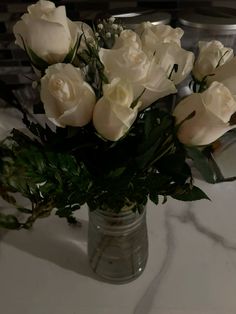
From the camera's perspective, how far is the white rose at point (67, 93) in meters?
0.35

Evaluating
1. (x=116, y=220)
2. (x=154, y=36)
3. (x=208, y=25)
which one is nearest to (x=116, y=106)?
(x=154, y=36)

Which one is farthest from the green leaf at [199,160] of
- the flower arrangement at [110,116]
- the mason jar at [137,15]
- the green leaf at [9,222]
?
the mason jar at [137,15]

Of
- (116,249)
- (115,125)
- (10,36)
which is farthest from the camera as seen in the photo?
(10,36)

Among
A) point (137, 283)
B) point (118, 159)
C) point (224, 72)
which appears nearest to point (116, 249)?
point (137, 283)

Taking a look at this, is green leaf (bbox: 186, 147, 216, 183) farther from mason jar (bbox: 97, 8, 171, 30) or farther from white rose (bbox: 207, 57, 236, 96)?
mason jar (bbox: 97, 8, 171, 30)

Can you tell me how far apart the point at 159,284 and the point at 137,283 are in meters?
0.03

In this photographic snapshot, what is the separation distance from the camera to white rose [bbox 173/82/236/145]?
13.9 inches

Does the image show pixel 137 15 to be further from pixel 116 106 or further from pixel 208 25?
pixel 116 106

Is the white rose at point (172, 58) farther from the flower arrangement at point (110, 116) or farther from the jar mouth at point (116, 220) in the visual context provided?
the jar mouth at point (116, 220)

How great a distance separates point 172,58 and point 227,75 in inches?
2.4

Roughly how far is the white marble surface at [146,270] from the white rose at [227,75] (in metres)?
0.33

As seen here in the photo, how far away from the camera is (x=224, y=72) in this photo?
0.40 m

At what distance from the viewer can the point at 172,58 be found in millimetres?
397

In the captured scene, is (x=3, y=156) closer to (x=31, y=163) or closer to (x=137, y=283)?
(x=31, y=163)
